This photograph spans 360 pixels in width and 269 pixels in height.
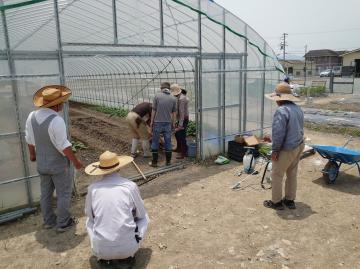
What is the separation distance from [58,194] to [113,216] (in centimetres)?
147

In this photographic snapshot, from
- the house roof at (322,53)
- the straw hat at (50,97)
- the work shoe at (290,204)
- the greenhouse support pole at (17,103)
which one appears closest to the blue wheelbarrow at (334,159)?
the work shoe at (290,204)

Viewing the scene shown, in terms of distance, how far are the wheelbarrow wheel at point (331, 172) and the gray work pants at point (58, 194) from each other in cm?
451

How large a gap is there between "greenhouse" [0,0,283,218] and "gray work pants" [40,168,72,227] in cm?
85

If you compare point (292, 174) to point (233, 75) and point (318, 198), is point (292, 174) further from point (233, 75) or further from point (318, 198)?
point (233, 75)

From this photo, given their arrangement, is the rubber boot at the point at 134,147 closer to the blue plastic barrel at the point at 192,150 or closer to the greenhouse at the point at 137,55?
the blue plastic barrel at the point at 192,150

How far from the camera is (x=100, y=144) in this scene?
9.34m

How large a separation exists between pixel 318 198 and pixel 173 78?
7.26 m

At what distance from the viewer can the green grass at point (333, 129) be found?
10135 mm

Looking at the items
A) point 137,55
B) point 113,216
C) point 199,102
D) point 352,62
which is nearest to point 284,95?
point 199,102

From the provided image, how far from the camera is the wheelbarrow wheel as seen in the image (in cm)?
600

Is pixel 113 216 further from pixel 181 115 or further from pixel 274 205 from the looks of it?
pixel 181 115

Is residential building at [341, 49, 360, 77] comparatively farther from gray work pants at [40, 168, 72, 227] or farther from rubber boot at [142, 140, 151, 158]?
gray work pants at [40, 168, 72, 227]

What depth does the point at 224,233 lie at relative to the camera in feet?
14.6

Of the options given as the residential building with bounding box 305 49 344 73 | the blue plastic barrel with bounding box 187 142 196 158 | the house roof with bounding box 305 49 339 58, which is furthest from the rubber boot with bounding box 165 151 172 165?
the house roof with bounding box 305 49 339 58
